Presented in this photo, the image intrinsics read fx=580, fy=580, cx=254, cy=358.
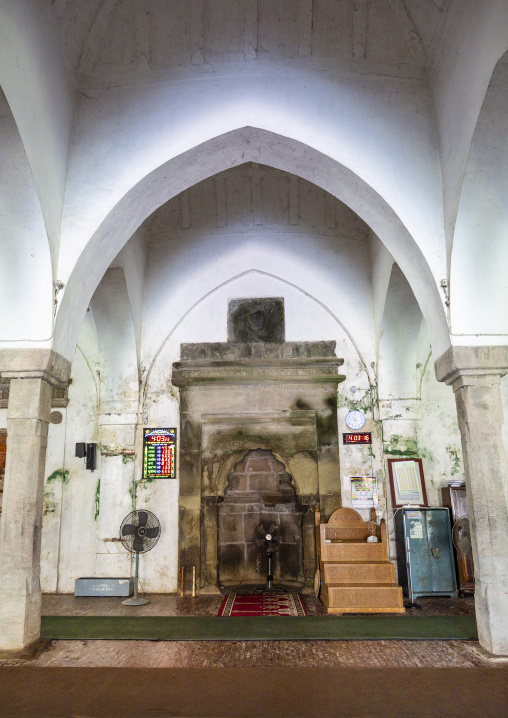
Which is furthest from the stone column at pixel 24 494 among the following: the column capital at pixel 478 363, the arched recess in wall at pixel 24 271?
the column capital at pixel 478 363

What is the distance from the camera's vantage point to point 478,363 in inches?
199

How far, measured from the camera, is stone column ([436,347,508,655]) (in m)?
4.64

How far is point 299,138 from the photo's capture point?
538 cm

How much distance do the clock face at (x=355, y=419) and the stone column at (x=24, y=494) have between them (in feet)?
13.4

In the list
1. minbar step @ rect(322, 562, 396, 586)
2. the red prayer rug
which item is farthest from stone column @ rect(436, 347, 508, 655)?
the red prayer rug

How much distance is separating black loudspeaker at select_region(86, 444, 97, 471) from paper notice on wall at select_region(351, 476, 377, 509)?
11.6ft

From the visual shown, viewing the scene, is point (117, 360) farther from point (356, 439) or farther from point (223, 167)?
point (356, 439)

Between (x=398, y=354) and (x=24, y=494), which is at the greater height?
(x=398, y=354)

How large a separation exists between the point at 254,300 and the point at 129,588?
13.7 ft

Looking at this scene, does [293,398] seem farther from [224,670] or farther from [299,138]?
[224,670]

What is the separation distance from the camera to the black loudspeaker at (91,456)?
7914mm

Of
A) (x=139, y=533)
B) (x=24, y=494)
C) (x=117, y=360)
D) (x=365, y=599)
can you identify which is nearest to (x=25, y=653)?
(x=24, y=494)

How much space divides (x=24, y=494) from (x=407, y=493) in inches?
190

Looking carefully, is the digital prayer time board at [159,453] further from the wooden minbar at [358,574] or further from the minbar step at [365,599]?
the minbar step at [365,599]
